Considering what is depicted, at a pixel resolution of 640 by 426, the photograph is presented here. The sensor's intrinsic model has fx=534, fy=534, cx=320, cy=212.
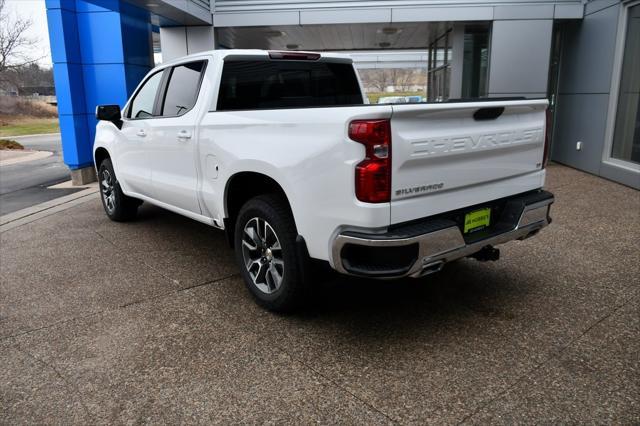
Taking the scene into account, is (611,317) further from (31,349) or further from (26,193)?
(26,193)

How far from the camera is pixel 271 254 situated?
3.75 m

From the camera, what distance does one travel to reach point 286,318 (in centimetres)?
379

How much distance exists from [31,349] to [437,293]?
2.90 meters

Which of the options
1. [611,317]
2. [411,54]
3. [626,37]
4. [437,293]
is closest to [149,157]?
[437,293]

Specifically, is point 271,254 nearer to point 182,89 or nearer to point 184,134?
point 184,134

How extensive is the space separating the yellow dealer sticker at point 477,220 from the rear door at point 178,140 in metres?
2.25

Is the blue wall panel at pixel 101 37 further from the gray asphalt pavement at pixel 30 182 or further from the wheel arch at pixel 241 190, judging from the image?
the wheel arch at pixel 241 190

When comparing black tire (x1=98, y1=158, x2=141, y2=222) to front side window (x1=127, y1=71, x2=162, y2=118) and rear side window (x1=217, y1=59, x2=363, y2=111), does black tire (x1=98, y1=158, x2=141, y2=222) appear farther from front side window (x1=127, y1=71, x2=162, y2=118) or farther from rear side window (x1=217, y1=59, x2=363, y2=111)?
rear side window (x1=217, y1=59, x2=363, y2=111)

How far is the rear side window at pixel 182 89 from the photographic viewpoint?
4.61 meters

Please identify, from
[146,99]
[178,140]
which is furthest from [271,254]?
[146,99]

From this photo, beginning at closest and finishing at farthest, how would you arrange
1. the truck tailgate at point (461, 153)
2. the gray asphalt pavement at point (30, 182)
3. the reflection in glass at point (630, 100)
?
the truck tailgate at point (461, 153), the reflection in glass at point (630, 100), the gray asphalt pavement at point (30, 182)

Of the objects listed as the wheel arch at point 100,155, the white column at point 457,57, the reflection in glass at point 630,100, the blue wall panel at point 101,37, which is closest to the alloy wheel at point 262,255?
the wheel arch at point 100,155

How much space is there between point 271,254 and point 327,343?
75 centimetres

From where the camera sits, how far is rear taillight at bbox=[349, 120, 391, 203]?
2879 millimetres
